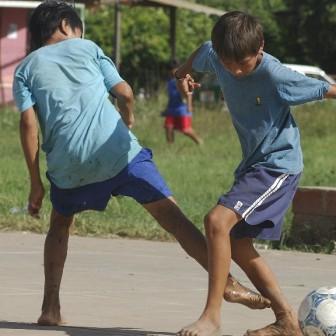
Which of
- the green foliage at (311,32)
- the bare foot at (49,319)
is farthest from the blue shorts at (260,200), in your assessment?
A: the green foliage at (311,32)

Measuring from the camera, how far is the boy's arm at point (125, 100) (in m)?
6.22

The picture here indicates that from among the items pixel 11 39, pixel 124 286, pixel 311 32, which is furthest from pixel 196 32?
pixel 124 286

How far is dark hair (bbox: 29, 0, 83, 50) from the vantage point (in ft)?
21.0

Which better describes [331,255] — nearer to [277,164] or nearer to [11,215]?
[11,215]

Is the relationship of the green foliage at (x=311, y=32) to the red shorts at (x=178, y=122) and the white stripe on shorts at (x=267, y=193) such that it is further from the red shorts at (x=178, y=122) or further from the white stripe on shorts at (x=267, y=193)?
the white stripe on shorts at (x=267, y=193)

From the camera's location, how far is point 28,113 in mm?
6254

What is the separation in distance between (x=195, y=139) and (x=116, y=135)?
1387 cm

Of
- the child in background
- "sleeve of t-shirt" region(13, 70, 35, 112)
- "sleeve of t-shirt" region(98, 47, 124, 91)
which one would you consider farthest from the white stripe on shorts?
the child in background

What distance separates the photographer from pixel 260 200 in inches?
234

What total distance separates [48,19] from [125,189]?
0.99m

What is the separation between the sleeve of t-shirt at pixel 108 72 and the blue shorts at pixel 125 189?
39 cm

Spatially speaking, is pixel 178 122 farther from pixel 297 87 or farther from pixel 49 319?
pixel 297 87

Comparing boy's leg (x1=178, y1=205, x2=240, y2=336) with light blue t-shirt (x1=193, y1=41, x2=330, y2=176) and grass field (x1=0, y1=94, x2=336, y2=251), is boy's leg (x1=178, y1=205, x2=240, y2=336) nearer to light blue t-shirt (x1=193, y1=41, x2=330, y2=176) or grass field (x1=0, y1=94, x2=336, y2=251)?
light blue t-shirt (x1=193, y1=41, x2=330, y2=176)

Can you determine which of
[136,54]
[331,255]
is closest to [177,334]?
[331,255]
